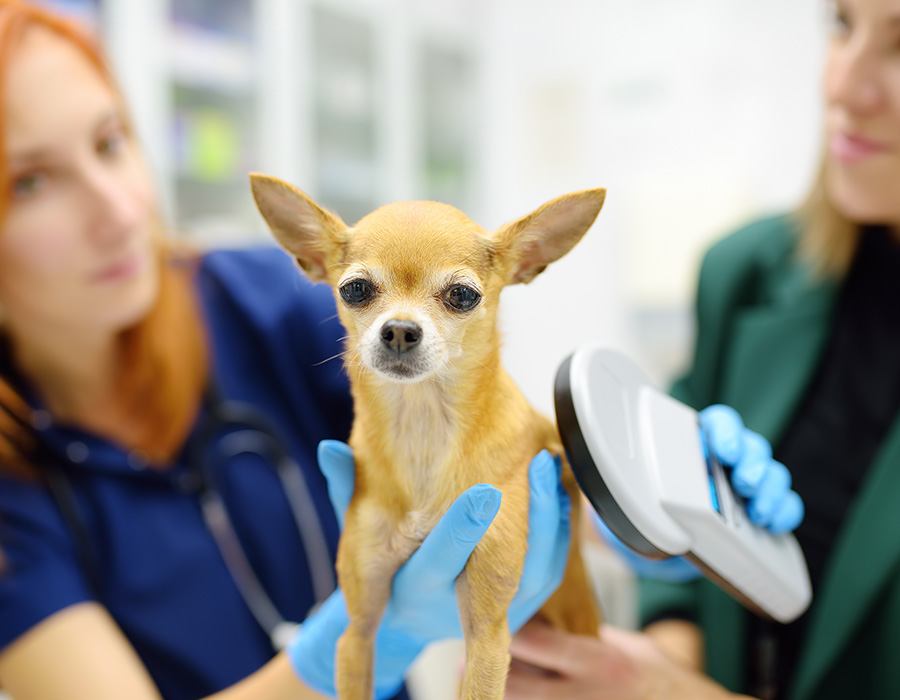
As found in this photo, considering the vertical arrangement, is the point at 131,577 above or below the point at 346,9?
below

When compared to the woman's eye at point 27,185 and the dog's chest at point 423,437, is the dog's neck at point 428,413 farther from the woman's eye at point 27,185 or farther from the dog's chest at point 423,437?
the woman's eye at point 27,185

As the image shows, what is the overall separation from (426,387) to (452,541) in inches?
5.2

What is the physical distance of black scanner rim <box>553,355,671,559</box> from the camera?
577 mm

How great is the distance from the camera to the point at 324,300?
125cm

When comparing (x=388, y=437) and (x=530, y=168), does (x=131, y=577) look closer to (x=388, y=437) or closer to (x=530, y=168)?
(x=388, y=437)

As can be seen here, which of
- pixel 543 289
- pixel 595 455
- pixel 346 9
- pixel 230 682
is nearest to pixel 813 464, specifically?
pixel 595 455

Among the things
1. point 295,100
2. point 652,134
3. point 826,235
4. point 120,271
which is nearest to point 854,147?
point 826,235

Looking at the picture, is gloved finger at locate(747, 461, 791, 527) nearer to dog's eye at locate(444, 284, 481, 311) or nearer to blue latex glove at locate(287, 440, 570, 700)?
blue latex glove at locate(287, 440, 570, 700)

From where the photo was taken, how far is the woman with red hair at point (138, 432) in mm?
886

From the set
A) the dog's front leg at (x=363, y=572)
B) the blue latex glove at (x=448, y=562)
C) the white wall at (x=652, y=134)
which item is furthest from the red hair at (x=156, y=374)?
the white wall at (x=652, y=134)

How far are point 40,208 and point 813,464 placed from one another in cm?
120

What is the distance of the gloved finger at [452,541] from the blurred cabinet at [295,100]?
59.4 inches

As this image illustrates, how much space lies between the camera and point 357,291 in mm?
550

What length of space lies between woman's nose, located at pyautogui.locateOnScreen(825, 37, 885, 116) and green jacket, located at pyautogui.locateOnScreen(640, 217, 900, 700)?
36cm
